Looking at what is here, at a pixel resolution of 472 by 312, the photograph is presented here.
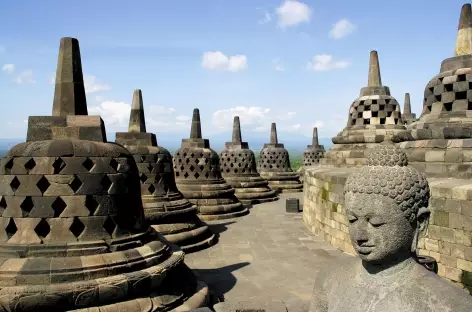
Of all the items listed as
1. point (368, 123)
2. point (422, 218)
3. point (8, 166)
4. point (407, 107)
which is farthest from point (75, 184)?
point (407, 107)

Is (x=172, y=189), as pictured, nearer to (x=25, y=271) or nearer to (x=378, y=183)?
(x=25, y=271)

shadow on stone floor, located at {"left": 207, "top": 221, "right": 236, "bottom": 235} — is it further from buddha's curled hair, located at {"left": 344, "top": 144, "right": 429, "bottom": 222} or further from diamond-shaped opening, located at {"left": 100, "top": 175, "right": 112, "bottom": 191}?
buddha's curled hair, located at {"left": 344, "top": 144, "right": 429, "bottom": 222}

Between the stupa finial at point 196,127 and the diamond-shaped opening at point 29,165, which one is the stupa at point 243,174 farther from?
the diamond-shaped opening at point 29,165

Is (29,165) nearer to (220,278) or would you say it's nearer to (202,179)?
(220,278)

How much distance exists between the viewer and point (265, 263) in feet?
26.5

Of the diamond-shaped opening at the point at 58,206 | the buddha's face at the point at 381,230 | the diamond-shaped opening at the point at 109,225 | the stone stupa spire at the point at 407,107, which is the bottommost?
the diamond-shaped opening at the point at 109,225

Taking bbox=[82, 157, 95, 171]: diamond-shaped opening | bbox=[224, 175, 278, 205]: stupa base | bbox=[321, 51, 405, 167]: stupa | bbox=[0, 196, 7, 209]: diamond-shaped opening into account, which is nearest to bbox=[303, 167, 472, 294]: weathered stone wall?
bbox=[321, 51, 405, 167]: stupa

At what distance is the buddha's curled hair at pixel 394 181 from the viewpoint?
6.36 feet

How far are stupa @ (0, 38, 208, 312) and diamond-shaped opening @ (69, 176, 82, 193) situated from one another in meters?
0.01

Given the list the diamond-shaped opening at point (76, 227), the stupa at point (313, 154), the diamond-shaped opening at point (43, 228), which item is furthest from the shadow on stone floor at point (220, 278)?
the stupa at point (313, 154)

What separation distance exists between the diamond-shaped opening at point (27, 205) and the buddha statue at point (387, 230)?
13.1 feet

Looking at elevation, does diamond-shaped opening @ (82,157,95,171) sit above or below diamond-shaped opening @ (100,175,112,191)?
above

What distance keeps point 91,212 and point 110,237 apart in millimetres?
390

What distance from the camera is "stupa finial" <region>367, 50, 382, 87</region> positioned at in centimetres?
1174
